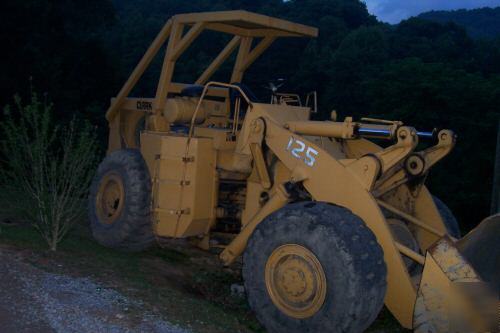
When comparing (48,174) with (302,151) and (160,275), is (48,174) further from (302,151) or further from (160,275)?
(302,151)

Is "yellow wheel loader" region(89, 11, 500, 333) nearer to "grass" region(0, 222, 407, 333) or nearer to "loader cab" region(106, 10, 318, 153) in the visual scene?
"loader cab" region(106, 10, 318, 153)

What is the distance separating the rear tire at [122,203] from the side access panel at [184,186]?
0.86ft

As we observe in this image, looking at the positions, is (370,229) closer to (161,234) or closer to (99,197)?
(161,234)

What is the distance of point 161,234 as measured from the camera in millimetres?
7699

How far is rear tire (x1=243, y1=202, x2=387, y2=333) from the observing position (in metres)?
5.43

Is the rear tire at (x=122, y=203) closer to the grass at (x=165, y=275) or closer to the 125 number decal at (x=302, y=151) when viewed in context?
the grass at (x=165, y=275)

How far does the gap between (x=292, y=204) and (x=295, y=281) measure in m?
0.70

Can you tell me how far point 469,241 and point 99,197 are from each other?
4.62 meters

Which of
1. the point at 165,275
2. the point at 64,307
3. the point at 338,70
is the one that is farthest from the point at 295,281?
the point at 338,70

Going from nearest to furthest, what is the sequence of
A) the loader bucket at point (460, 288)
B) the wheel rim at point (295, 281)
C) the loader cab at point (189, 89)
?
the loader bucket at point (460, 288), the wheel rim at point (295, 281), the loader cab at point (189, 89)

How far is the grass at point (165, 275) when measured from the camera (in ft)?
19.9

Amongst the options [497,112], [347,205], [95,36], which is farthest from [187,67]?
[347,205]

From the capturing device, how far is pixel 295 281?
5723 millimetres

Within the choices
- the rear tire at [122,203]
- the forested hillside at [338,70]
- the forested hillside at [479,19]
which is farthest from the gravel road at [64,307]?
the forested hillside at [479,19]
